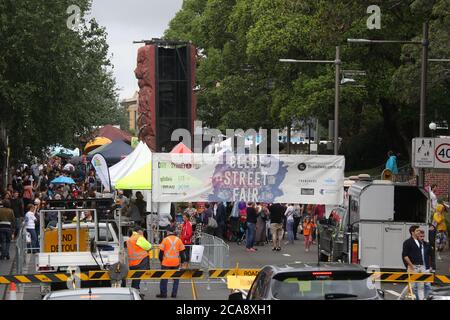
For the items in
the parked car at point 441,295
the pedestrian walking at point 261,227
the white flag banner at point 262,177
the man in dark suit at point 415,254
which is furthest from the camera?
the pedestrian walking at point 261,227

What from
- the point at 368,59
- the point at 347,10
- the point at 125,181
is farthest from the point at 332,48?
the point at 125,181

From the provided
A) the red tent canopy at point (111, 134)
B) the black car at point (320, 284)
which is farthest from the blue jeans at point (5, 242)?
the red tent canopy at point (111, 134)

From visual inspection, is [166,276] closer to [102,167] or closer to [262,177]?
[262,177]

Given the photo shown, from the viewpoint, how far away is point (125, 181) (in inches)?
1219

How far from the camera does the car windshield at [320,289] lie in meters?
12.6

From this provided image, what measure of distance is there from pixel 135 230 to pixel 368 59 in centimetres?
3119

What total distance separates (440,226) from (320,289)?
19.4 meters

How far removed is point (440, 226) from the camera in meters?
31.2

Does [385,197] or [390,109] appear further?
[390,109]

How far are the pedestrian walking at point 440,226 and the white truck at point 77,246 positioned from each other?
11755 mm

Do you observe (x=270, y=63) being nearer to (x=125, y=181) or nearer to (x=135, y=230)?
(x=125, y=181)

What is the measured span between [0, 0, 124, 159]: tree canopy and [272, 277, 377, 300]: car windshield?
2116 cm

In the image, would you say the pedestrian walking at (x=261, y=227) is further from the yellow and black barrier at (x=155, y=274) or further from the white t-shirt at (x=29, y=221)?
the yellow and black barrier at (x=155, y=274)

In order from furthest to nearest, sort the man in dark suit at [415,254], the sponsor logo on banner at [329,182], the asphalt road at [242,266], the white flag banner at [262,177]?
1. the sponsor logo on banner at [329,182]
2. the white flag banner at [262,177]
3. the asphalt road at [242,266]
4. the man in dark suit at [415,254]
